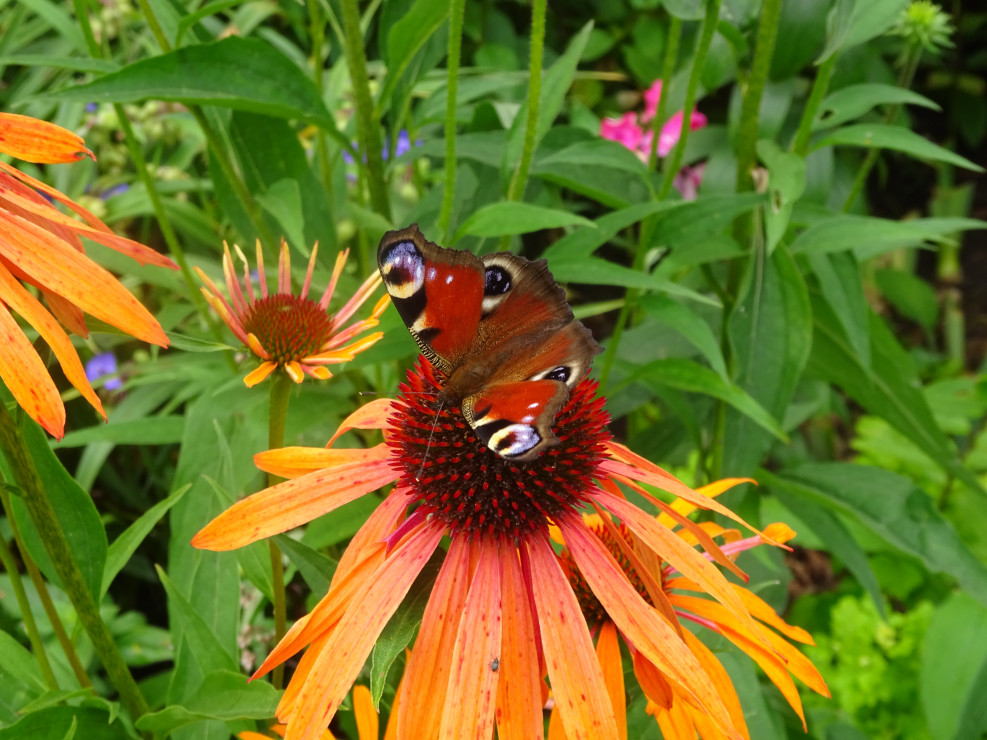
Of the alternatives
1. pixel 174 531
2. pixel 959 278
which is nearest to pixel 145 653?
pixel 174 531

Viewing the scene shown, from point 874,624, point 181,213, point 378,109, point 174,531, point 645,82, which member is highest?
point 645,82

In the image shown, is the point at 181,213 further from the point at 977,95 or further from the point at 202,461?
the point at 977,95

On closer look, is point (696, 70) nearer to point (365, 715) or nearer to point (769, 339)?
point (769, 339)

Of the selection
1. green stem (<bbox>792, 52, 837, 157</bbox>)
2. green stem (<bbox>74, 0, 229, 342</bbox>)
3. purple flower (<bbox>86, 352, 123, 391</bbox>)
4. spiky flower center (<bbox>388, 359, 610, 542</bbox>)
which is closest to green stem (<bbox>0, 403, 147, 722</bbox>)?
spiky flower center (<bbox>388, 359, 610, 542</bbox>)

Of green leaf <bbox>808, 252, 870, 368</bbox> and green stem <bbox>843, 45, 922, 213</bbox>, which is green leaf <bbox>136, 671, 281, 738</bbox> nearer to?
green leaf <bbox>808, 252, 870, 368</bbox>

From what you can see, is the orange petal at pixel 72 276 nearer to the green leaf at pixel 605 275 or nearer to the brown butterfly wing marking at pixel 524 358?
the brown butterfly wing marking at pixel 524 358

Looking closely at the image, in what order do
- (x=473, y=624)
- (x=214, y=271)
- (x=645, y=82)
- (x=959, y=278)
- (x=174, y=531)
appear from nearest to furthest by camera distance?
(x=473, y=624), (x=174, y=531), (x=214, y=271), (x=645, y=82), (x=959, y=278)
